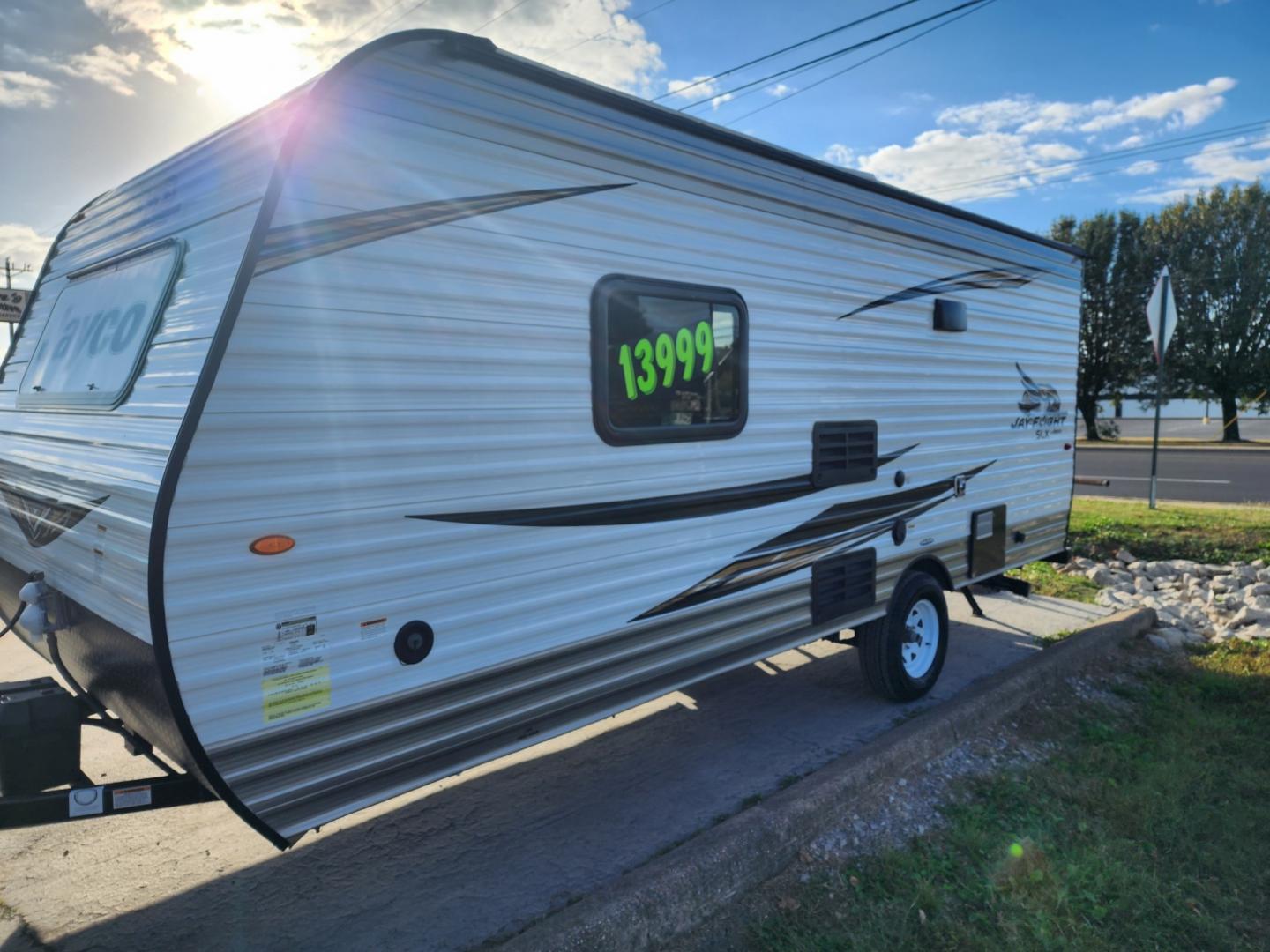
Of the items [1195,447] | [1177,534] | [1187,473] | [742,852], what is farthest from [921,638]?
[1195,447]

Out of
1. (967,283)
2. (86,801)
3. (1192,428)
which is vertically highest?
(967,283)

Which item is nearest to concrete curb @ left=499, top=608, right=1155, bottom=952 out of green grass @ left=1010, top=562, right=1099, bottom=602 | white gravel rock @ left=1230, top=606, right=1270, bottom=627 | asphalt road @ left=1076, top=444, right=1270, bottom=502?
white gravel rock @ left=1230, top=606, right=1270, bottom=627

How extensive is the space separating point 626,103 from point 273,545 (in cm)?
227

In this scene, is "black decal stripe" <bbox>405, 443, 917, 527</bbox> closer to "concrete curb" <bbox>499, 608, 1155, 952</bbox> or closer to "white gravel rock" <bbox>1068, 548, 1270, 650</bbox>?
"concrete curb" <bbox>499, 608, 1155, 952</bbox>

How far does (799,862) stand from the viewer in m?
3.56

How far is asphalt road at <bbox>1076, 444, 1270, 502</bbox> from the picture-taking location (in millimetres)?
14578

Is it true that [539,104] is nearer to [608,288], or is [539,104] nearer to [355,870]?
[608,288]

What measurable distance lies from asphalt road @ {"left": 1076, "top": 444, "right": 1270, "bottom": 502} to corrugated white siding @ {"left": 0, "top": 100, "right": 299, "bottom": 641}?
14955mm

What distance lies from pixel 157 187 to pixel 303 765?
7.65 feet

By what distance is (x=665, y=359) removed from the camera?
147 inches

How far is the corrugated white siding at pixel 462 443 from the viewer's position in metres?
2.54

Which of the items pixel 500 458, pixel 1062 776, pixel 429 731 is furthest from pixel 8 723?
pixel 1062 776

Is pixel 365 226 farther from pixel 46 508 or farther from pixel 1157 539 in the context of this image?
pixel 1157 539

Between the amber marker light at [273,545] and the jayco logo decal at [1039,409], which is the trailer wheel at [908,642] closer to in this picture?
the jayco logo decal at [1039,409]
